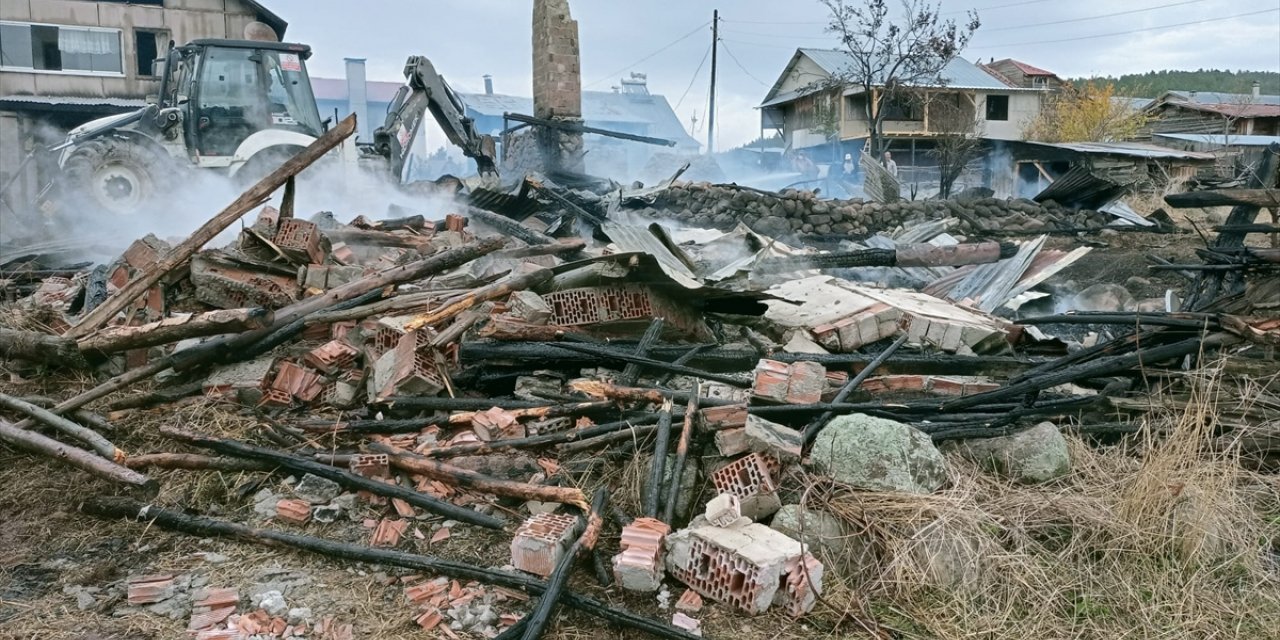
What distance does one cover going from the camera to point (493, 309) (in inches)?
204

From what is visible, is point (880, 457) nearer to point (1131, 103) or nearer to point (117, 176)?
point (117, 176)

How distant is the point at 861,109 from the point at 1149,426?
102 feet

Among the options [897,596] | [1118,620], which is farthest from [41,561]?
[1118,620]

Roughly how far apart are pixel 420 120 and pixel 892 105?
76.1ft

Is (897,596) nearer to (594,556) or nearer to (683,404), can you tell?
(594,556)

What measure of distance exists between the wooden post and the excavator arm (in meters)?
8.03

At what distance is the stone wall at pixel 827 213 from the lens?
13719mm

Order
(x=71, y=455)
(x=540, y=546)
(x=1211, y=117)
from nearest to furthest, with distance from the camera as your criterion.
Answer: (x=540, y=546) < (x=71, y=455) < (x=1211, y=117)

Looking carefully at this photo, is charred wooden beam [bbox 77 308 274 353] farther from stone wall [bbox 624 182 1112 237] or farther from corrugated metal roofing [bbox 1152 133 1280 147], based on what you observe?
corrugated metal roofing [bbox 1152 133 1280 147]

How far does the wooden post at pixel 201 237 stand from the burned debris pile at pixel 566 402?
24mm

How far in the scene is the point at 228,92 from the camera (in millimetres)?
11922

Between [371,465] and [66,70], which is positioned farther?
[66,70]

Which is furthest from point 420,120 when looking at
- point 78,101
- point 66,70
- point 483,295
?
point 66,70

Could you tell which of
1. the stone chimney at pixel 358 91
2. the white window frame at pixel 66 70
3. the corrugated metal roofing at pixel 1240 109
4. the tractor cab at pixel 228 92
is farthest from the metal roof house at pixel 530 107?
the tractor cab at pixel 228 92
